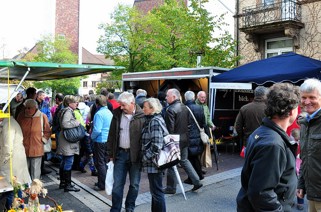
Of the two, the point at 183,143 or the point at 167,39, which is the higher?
the point at 167,39

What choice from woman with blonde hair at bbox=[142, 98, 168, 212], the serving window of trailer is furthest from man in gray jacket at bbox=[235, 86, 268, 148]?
the serving window of trailer

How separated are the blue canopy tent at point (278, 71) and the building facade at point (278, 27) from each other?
7.42 m

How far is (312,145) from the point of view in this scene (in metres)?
3.11

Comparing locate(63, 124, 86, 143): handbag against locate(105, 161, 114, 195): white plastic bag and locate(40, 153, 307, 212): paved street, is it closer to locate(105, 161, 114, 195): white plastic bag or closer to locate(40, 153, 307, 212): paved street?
locate(40, 153, 307, 212): paved street

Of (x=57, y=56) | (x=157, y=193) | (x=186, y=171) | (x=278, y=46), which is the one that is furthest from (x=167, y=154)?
(x=57, y=56)

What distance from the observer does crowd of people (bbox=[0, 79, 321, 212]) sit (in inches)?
84.2

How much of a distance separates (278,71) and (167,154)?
Answer: 4.67 metres

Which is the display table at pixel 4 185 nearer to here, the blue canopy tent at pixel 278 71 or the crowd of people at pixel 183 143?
the crowd of people at pixel 183 143

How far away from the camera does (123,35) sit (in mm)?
24109

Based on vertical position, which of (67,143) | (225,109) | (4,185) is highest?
(225,109)

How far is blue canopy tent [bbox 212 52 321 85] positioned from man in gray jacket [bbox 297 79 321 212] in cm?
469

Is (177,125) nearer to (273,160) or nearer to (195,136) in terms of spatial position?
(195,136)

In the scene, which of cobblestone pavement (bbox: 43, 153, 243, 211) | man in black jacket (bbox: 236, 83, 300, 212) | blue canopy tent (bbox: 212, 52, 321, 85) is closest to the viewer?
man in black jacket (bbox: 236, 83, 300, 212)

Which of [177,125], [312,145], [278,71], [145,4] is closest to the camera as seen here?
[312,145]
